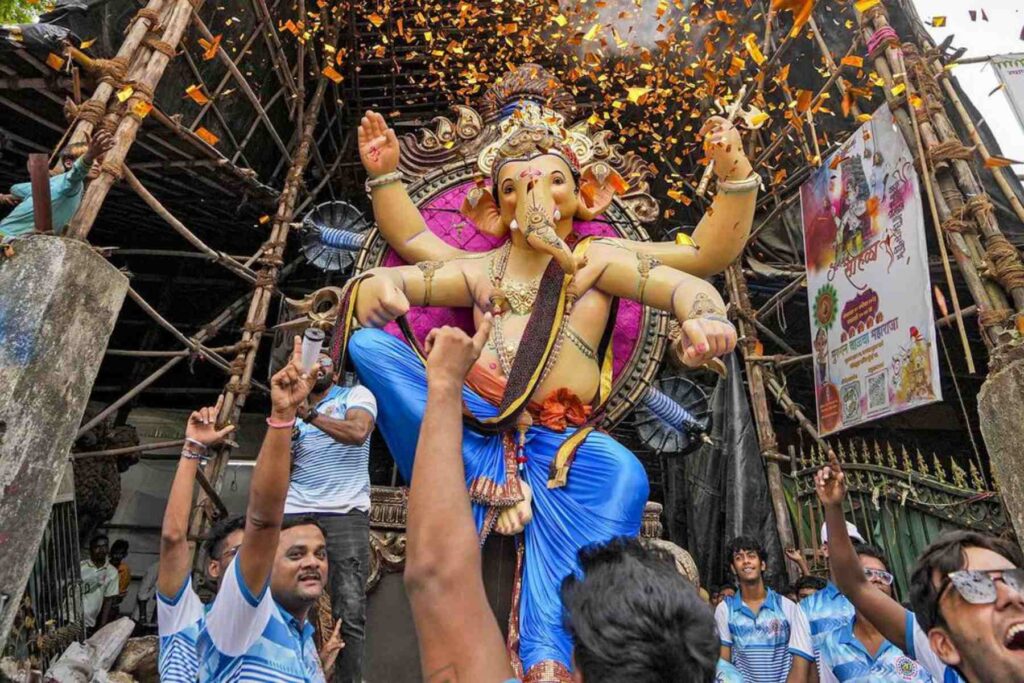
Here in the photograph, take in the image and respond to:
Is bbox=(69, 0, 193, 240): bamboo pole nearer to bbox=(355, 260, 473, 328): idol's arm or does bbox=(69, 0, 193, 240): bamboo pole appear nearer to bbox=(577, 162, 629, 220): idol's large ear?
bbox=(355, 260, 473, 328): idol's arm

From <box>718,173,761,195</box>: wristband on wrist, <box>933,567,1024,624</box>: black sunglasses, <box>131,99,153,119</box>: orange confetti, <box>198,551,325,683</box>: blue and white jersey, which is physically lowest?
<box>198,551,325,683</box>: blue and white jersey

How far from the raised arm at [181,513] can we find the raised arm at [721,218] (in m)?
2.40

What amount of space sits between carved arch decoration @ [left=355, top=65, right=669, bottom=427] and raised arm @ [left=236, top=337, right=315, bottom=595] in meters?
2.35

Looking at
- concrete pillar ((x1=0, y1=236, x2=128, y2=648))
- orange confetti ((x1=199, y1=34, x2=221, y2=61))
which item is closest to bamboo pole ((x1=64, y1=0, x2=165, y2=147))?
orange confetti ((x1=199, y1=34, x2=221, y2=61))

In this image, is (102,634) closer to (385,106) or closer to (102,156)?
(102,156)

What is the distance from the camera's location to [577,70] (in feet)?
21.6

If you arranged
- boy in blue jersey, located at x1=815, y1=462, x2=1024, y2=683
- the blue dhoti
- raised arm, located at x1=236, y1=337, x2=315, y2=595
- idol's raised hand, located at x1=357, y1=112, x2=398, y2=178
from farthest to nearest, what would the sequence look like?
idol's raised hand, located at x1=357, y1=112, x2=398, y2=178, the blue dhoti, raised arm, located at x1=236, y1=337, x2=315, y2=595, boy in blue jersey, located at x1=815, y1=462, x2=1024, y2=683

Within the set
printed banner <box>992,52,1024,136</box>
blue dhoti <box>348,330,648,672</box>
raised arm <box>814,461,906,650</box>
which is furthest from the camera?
printed banner <box>992,52,1024,136</box>

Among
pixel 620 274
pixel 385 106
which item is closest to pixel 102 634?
pixel 620 274

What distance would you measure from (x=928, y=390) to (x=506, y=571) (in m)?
2.72

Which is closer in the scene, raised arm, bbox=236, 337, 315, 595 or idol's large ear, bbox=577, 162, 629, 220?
raised arm, bbox=236, 337, 315, 595

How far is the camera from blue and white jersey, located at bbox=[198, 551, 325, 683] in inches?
72.7

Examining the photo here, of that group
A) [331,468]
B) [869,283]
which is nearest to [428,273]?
[331,468]

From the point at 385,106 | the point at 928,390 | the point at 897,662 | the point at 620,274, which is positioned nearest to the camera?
the point at 897,662
